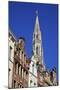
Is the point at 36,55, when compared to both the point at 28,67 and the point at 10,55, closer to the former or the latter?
the point at 28,67

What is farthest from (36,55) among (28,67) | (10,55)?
(10,55)

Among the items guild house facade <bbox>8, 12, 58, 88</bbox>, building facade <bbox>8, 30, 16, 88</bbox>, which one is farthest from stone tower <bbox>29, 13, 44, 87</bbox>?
building facade <bbox>8, 30, 16, 88</bbox>

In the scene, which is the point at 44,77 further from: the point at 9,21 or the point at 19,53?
the point at 9,21

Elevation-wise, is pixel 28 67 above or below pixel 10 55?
below

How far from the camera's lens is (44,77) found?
2.43m

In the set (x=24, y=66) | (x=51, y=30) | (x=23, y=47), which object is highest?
(x=51, y=30)

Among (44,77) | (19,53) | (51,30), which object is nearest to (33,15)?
(51,30)

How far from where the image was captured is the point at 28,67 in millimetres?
2371

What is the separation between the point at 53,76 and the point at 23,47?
0.43 m

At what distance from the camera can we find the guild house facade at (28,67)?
2309 millimetres

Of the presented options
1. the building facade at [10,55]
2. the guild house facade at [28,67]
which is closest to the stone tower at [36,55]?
the guild house facade at [28,67]

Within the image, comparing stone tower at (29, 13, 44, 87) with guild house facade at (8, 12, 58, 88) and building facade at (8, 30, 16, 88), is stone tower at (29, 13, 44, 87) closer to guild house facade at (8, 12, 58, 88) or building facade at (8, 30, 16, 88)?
guild house facade at (8, 12, 58, 88)

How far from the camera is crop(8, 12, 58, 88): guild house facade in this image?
2309 millimetres

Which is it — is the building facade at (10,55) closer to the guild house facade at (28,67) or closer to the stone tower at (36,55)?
the guild house facade at (28,67)
